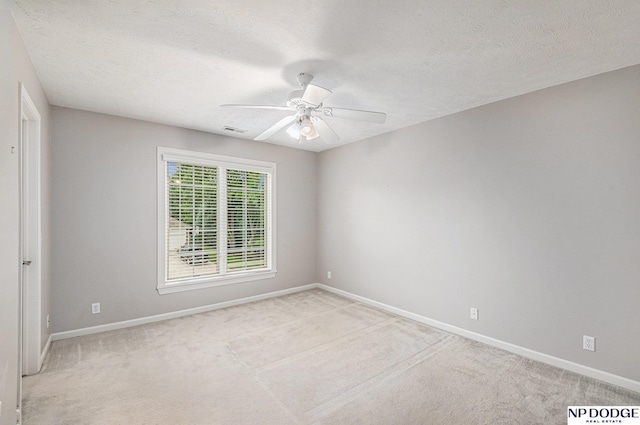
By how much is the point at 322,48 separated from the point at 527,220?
2513 mm

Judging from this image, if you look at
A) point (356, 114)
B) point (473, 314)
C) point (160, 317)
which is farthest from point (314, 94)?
point (160, 317)

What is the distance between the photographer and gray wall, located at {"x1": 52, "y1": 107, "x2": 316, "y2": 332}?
3275 mm

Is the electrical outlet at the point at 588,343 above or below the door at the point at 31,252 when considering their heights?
below

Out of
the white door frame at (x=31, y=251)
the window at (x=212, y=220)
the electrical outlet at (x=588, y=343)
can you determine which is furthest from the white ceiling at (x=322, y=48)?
the electrical outlet at (x=588, y=343)

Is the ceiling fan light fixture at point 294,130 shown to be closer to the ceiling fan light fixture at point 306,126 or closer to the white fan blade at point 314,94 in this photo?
the ceiling fan light fixture at point 306,126

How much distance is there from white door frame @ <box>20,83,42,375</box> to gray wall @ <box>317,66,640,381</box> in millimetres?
3827

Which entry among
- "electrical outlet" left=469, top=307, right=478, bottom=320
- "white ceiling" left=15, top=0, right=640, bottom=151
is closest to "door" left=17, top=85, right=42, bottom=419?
"white ceiling" left=15, top=0, right=640, bottom=151

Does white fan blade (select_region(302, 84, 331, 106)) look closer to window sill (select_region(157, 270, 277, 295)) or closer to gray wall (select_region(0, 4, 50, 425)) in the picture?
gray wall (select_region(0, 4, 50, 425))

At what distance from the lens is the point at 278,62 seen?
2.34 metres

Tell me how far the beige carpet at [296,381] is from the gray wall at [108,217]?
15.4 inches

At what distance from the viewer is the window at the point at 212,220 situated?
13.1 ft

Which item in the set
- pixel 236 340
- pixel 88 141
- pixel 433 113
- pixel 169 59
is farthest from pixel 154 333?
pixel 433 113

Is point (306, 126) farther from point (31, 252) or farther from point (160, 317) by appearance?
point (160, 317)

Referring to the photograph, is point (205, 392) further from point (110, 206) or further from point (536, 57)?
point (536, 57)
